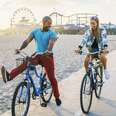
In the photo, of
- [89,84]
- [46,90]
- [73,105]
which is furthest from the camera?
[73,105]

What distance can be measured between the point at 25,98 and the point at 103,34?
9.45 feet

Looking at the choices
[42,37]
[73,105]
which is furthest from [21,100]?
[73,105]

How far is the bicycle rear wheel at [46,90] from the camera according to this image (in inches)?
389

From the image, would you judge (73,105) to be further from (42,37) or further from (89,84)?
(42,37)

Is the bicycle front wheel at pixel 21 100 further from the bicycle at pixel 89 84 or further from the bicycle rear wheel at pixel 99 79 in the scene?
the bicycle rear wheel at pixel 99 79

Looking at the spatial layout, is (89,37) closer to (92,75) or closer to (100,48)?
(100,48)

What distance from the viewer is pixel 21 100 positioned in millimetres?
8633

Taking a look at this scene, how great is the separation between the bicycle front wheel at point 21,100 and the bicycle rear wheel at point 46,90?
3.42 feet

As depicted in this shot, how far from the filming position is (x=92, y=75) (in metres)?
9.97

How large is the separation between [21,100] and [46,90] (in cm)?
159

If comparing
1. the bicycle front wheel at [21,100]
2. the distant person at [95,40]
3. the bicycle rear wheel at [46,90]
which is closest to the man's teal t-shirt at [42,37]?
the bicycle rear wheel at [46,90]

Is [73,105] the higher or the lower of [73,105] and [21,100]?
the lower

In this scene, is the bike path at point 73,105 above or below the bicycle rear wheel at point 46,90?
below

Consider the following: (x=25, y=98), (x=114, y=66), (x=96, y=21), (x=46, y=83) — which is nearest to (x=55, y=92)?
(x=46, y=83)
